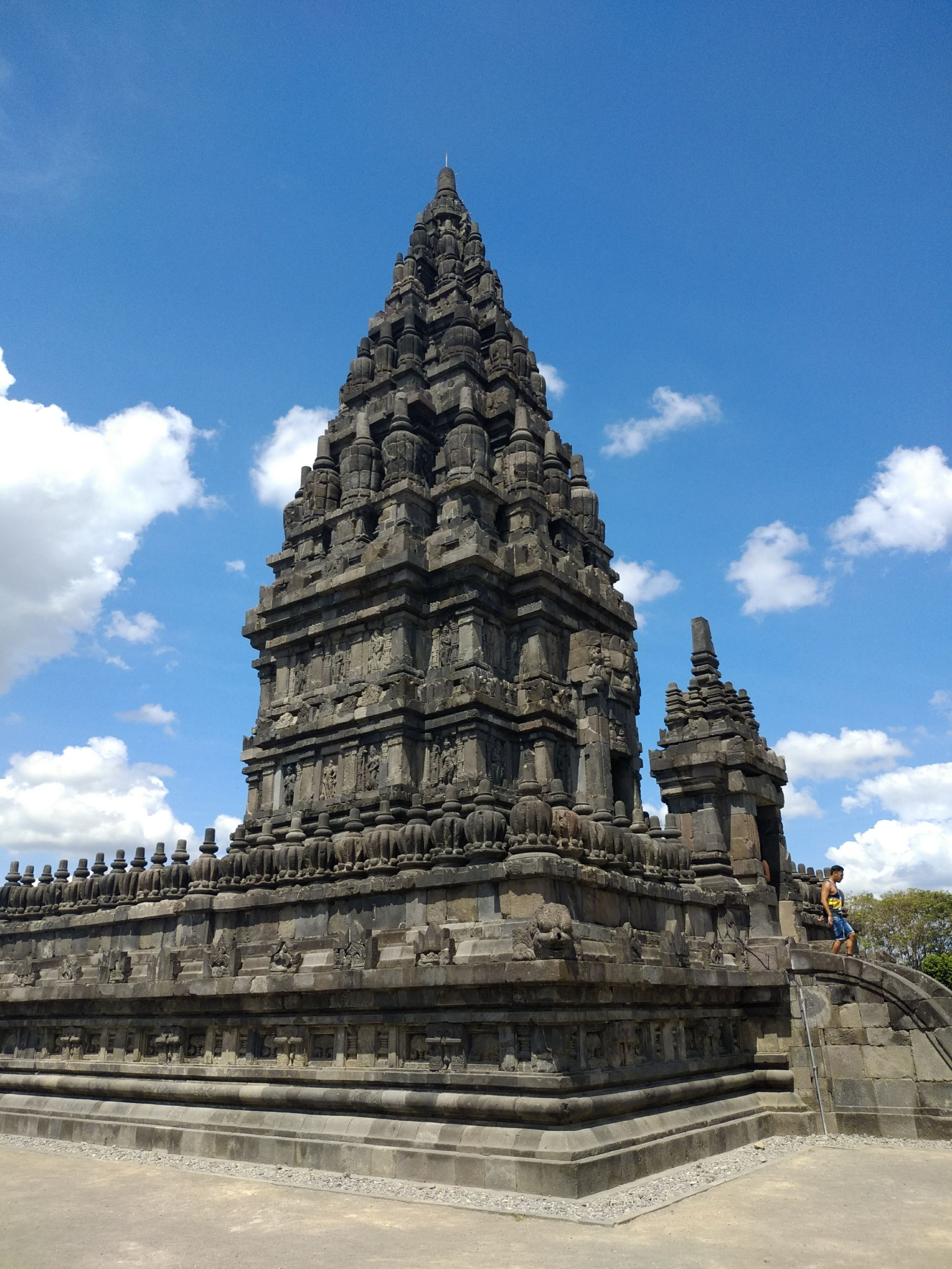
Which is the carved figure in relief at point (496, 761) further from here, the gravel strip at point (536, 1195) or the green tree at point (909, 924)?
the green tree at point (909, 924)

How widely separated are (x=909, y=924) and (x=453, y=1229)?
2479 inches

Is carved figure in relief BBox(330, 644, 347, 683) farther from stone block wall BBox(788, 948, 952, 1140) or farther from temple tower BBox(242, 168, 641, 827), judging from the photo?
stone block wall BBox(788, 948, 952, 1140)

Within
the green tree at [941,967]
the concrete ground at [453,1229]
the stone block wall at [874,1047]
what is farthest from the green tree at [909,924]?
the concrete ground at [453,1229]

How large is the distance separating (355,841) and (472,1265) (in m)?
8.25

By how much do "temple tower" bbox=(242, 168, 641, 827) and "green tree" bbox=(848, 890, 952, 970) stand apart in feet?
161

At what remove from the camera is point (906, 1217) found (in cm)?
1085

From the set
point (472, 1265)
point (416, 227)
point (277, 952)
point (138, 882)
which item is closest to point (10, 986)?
point (138, 882)

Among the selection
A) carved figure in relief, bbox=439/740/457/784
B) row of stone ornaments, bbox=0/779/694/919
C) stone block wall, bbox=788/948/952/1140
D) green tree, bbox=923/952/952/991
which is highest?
carved figure in relief, bbox=439/740/457/784

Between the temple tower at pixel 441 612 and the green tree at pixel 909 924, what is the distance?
161 feet

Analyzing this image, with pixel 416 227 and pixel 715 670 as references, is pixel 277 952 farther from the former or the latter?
pixel 416 227

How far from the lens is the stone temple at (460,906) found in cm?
1317

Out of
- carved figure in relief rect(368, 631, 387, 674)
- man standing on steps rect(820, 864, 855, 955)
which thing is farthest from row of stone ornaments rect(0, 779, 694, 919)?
carved figure in relief rect(368, 631, 387, 674)

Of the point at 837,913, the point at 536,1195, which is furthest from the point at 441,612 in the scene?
the point at 536,1195

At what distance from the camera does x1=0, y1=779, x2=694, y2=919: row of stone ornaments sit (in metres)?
14.3
